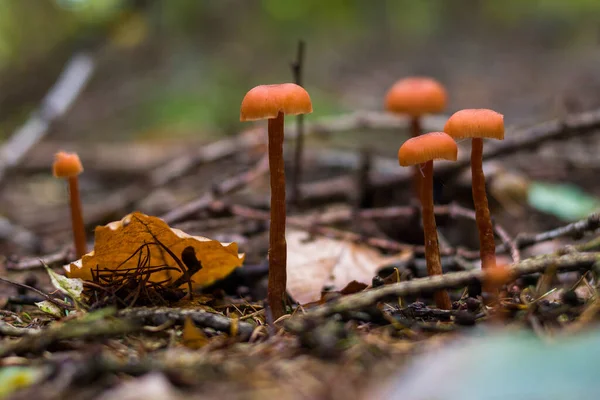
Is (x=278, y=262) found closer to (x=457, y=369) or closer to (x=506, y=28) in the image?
(x=457, y=369)

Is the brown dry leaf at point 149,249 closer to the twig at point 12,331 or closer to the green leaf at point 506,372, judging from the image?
the twig at point 12,331

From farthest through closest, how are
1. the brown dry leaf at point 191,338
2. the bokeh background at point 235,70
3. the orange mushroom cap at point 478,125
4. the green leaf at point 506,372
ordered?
the bokeh background at point 235,70, the orange mushroom cap at point 478,125, the brown dry leaf at point 191,338, the green leaf at point 506,372

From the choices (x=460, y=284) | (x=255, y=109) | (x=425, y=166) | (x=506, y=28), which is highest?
(x=506, y=28)

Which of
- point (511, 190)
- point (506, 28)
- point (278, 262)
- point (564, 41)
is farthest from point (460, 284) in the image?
point (506, 28)

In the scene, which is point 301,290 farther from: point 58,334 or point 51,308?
point 58,334

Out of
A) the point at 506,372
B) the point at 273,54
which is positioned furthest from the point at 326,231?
the point at 273,54

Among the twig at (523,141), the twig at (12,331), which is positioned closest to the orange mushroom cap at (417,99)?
the twig at (523,141)

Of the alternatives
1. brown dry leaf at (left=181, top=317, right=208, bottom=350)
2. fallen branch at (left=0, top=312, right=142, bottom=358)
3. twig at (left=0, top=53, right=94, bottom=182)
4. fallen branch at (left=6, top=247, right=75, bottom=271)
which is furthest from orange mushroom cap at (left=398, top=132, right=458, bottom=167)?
twig at (left=0, top=53, right=94, bottom=182)
